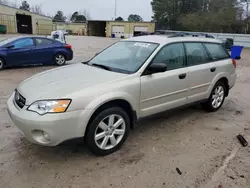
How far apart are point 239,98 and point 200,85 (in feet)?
8.02

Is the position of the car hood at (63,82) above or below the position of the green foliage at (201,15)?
below

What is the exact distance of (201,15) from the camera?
41844 mm

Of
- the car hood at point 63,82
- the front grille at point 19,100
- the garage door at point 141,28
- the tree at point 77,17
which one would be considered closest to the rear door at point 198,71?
the car hood at point 63,82

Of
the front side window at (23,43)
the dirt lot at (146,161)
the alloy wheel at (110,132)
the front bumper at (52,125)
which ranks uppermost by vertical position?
the front side window at (23,43)

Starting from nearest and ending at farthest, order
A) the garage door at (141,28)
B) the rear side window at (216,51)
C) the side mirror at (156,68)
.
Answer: the side mirror at (156,68), the rear side window at (216,51), the garage door at (141,28)

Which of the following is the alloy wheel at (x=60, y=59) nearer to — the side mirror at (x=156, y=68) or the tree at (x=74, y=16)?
the side mirror at (x=156, y=68)

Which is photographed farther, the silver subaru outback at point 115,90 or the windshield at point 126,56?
the windshield at point 126,56

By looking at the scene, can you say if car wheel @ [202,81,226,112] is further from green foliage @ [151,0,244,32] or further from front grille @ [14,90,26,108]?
green foliage @ [151,0,244,32]

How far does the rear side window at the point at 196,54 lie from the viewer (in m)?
4.19

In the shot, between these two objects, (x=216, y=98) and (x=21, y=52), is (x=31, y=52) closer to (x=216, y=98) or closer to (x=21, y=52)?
(x=21, y=52)

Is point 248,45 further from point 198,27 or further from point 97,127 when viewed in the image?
point 97,127

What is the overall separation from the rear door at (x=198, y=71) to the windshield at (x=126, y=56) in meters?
0.84

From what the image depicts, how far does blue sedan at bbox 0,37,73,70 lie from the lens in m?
8.93

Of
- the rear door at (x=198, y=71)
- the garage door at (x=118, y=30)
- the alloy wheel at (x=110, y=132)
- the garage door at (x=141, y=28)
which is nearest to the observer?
the alloy wheel at (x=110, y=132)
